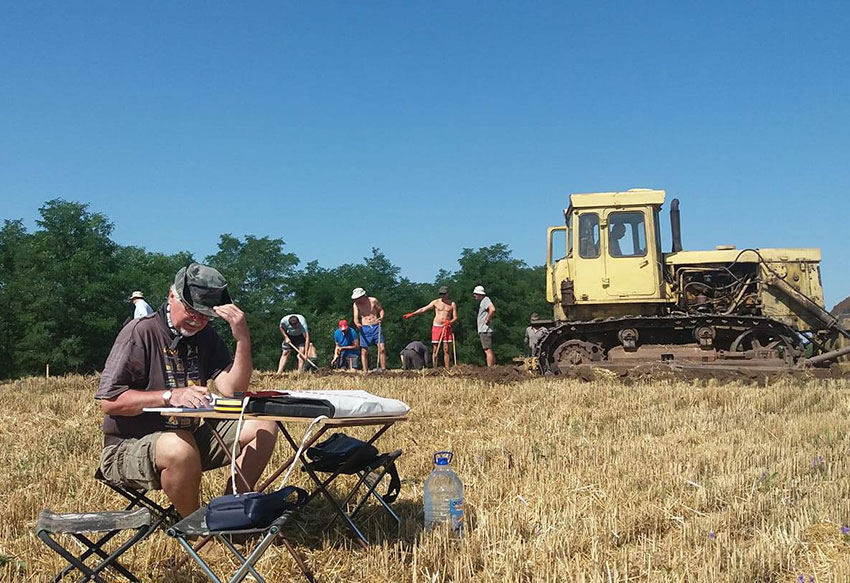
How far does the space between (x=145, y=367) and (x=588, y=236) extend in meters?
10.4

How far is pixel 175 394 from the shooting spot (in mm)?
3543

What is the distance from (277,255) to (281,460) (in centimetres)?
5033

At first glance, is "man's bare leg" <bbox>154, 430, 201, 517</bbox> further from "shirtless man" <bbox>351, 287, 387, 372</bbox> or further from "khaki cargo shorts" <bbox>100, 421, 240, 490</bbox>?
"shirtless man" <bbox>351, 287, 387, 372</bbox>

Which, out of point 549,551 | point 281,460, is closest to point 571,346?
point 281,460

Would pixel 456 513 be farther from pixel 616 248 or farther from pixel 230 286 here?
pixel 230 286

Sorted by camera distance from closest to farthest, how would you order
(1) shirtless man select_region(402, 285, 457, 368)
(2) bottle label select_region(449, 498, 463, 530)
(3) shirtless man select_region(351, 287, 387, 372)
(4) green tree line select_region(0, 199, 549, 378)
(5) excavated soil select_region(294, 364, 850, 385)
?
(2) bottle label select_region(449, 498, 463, 530)
(5) excavated soil select_region(294, 364, 850, 385)
(3) shirtless man select_region(351, 287, 387, 372)
(1) shirtless man select_region(402, 285, 457, 368)
(4) green tree line select_region(0, 199, 549, 378)

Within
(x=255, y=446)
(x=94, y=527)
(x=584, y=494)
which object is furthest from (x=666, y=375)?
(x=94, y=527)

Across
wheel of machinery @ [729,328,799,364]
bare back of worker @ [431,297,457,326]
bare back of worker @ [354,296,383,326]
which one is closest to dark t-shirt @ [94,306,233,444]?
wheel of machinery @ [729,328,799,364]

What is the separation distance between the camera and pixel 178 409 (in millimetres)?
3434

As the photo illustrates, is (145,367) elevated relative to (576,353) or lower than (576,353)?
elevated

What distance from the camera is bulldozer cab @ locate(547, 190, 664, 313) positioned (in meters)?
12.8

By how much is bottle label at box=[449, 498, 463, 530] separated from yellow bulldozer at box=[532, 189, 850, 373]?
8848 millimetres

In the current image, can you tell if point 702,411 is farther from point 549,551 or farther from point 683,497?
point 549,551

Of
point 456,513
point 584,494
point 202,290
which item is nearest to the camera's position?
point 202,290
